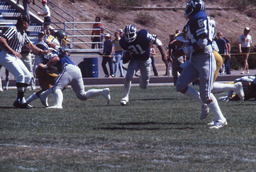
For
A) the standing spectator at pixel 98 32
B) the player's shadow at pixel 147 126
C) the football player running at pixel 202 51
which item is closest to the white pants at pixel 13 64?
the player's shadow at pixel 147 126

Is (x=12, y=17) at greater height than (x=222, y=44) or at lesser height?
greater

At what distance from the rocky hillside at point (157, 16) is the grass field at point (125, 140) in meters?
29.8

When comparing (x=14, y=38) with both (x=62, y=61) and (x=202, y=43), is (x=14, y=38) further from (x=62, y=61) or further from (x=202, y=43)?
(x=202, y=43)

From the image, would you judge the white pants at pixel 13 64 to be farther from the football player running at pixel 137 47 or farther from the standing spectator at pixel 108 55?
the standing spectator at pixel 108 55

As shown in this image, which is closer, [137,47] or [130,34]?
[130,34]

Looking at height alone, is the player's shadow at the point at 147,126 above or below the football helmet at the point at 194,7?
below

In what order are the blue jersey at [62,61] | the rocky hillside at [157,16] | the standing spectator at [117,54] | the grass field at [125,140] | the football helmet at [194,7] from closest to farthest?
the grass field at [125,140] < the football helmet at [194,7] < the blue jersey at [62,61] < the standing spectator at [117,54] < the rocky hillside at [157,16]

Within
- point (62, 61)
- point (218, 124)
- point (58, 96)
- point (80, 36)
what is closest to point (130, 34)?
point (62, 61)

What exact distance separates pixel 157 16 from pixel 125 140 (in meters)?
44.2

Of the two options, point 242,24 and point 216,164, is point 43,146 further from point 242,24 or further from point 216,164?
point 242,24

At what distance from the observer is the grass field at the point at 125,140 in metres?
6.16

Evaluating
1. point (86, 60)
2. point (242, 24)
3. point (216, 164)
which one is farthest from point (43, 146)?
point (242, 24)

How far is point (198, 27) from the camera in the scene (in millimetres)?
8547

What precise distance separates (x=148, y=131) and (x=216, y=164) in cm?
257
